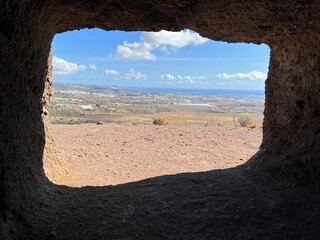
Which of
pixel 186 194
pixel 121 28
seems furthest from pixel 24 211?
pixel 121 28

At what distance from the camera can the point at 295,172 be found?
5688 millimetres

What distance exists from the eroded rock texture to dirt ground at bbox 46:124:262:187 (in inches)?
81.5

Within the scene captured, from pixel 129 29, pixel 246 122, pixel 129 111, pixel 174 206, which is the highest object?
pixel 129 29

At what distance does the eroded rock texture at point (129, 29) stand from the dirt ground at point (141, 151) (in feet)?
6.79

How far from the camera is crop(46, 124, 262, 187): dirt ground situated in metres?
8.19

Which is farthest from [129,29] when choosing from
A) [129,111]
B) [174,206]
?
[129,111]

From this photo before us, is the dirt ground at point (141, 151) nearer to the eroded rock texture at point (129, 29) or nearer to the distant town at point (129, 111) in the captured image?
the distant town at point (129, 111)

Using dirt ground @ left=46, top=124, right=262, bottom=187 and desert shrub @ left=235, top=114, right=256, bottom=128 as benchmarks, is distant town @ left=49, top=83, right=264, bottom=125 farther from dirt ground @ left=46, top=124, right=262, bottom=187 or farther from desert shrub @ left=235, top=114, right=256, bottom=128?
dirt ground @ left=46, top=124, right=262, bottom=187

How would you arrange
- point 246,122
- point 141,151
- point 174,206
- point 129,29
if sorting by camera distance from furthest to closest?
point 246,122
point 141,151
point 129,29
point 174,206

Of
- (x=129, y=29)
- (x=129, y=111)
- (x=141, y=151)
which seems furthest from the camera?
(x=129, y=111)

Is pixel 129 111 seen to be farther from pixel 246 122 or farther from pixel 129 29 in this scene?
pixel 129 29

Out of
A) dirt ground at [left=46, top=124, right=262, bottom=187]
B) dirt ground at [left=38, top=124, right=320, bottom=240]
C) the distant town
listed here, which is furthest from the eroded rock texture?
the distant town

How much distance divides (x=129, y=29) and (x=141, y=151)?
5132 mm

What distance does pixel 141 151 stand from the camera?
1048 centimetres
